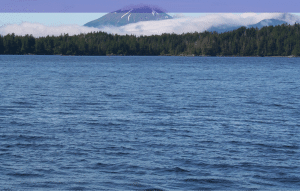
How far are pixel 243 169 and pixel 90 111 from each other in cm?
1964

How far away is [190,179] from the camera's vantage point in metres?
16.1

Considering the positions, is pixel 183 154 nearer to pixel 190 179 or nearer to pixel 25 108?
pixel 190 179

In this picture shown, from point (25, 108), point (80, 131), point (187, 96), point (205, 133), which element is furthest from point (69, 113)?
point (187, 96)

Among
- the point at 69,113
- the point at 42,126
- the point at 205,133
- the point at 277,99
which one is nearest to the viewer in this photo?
the point at 205,133

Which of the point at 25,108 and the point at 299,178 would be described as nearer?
the point at 299,178

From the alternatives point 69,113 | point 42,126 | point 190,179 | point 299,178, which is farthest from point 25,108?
point 299,178

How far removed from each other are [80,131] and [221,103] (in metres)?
20.4

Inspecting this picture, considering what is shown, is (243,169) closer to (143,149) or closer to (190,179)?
(190,179)

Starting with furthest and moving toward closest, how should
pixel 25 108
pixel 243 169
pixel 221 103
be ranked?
1. pixel 221 103
2. pixel 25 108
3. pixel 243 169

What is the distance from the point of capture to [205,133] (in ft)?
81.7

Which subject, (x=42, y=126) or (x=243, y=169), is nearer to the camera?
(x=243, y=169)

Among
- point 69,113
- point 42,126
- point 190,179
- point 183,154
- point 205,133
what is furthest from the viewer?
point 69,113

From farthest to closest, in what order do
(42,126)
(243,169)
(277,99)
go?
(277,99) → (42,126) → (243,169)

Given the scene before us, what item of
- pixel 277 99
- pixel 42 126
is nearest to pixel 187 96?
pixel 277 99
